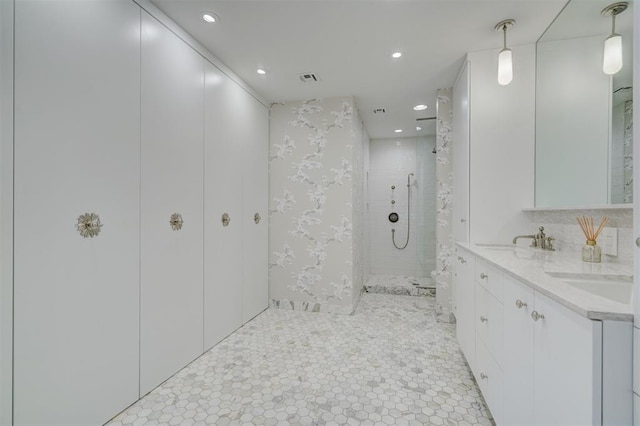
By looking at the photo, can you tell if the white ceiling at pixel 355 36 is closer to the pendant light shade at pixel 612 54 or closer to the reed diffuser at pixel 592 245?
the pendant light shade at pixel 612 54

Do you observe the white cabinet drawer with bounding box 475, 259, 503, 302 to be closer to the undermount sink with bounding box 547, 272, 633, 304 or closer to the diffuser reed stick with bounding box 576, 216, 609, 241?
the undermount sink with bounding box 547, 272, 633, 304

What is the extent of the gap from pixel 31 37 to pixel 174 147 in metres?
0.84

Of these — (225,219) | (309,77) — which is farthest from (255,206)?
(309,77)

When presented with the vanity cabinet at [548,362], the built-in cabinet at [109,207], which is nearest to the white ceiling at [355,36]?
the built-in cabinet at [109,207]

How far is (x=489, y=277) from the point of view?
149cm

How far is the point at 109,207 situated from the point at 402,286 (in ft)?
11.8

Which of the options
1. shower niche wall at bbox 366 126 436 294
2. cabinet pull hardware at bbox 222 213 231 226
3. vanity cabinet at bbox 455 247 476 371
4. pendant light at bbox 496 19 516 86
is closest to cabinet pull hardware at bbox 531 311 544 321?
vanity cabinet at bbox 455 247 476 371

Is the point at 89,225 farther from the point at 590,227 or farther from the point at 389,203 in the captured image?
the point at 389,203

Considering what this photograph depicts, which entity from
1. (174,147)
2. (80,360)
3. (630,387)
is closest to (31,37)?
(174,147)

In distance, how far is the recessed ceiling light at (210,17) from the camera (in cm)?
183

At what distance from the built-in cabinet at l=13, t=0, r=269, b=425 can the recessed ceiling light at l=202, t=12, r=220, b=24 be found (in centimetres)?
26

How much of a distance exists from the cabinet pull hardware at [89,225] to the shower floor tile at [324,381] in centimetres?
105

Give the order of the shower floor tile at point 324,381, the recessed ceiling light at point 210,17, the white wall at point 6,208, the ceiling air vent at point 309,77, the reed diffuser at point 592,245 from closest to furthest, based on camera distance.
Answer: the white wall at point 6,208 < the reed diffuser at point 592,245 < the shower floor tile at point 324,381 < the recessed ceiling light at point 210,17 < the ceiling air vent at point 309,77

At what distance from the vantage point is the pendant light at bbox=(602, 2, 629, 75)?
1.33m
